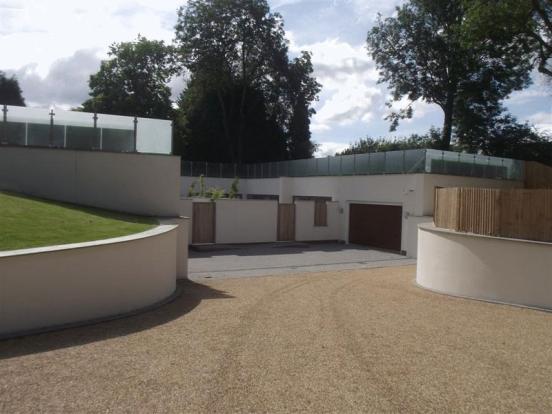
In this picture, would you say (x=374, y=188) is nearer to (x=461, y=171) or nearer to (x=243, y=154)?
(x=461, y=171)

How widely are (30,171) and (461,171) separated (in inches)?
709

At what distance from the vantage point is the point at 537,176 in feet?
84.2

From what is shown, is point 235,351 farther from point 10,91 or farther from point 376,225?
point 10,91

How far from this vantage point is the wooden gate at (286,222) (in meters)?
25.0

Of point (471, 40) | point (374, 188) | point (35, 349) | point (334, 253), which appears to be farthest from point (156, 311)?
point (471, 40)

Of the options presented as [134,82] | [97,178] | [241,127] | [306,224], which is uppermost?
[134,82]

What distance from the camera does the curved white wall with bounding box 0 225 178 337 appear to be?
674 cm

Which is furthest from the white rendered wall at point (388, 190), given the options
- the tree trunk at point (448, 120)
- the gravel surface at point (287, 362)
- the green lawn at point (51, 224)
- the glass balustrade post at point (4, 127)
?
the glass balustrade post at point (4, 127)

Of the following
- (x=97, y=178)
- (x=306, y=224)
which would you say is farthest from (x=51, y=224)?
(x=306, y=224)

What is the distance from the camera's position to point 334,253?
70.6 feet

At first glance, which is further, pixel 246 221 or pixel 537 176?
pixel 537 176

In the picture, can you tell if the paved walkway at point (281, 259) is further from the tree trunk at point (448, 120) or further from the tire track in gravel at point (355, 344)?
the tree trunk at point (448, 120)

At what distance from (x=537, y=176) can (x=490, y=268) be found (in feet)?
56.5

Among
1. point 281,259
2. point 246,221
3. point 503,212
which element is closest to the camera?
point 503,212
